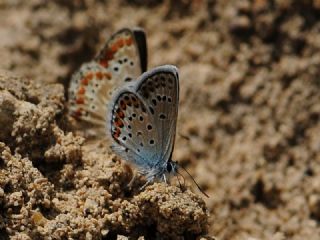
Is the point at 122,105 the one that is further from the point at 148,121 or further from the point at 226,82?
the point at 226,82

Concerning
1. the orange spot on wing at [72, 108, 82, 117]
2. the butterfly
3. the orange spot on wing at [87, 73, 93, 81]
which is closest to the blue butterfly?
the orange spot on wing at [72, 108, 82, 117]

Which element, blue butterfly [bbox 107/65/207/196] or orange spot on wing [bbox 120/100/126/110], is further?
orange spot on wing [bbox 120/100/126/110]

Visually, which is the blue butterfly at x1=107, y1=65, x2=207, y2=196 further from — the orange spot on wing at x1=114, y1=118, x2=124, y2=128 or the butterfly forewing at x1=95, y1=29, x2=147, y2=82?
the butterfly forewing at x1=95, y1=29, x2=147, y2=82

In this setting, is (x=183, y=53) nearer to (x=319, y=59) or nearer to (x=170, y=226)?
(x=319, y=59)

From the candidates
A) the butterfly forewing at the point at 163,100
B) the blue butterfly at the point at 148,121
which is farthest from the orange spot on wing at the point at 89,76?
the butterfly forewing at the point at 163,100

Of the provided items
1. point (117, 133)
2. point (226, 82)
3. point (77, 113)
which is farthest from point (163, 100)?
point (226, 82)
